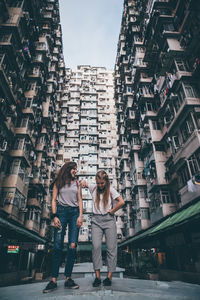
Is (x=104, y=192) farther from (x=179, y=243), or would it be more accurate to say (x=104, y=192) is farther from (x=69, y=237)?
(x=179, y=243)

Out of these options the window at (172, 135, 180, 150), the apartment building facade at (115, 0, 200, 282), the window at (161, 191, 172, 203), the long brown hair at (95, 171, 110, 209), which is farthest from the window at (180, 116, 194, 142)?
the long brown hair at (95, 171, 110, 209)

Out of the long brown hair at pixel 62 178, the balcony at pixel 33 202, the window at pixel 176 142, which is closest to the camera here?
the long brown hair at pixel 62 178

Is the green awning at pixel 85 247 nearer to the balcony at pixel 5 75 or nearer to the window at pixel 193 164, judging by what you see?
the window at pixel 193 164

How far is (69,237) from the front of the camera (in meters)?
3.55

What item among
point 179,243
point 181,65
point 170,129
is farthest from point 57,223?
point 181,65

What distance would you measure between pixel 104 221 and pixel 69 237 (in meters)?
0.71

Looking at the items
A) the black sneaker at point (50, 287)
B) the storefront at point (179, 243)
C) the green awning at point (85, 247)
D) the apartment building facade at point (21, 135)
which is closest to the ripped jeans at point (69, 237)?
the black sneaker at point (50, 287)

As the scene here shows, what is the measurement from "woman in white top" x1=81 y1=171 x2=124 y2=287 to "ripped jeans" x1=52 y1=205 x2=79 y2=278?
362 mm

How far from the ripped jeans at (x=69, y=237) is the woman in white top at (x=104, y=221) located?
362 millimetres

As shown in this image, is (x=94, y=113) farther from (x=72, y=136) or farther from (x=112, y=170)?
(x=112, y=170)

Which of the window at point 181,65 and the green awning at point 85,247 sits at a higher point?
the window at point 181,65

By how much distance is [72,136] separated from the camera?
151 feet

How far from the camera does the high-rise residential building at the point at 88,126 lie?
137ft

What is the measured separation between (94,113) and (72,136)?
28.6ft
